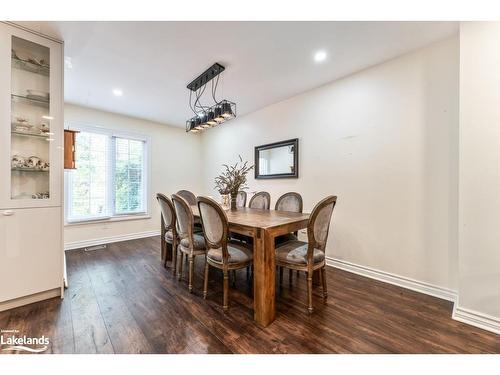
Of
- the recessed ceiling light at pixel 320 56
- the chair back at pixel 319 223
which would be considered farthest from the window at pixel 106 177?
the chair back at pixel 319 223

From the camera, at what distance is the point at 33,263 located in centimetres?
202

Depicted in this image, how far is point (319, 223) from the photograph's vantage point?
1970 millimetres

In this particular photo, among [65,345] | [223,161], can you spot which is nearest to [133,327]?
[65,345]

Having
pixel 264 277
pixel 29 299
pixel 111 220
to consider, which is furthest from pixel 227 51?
pixel 111 220

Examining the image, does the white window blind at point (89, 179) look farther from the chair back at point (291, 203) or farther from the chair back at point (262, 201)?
the chair back at point (291, 203)

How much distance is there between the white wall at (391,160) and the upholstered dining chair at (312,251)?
1.00 meters

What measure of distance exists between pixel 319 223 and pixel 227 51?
2.06 m

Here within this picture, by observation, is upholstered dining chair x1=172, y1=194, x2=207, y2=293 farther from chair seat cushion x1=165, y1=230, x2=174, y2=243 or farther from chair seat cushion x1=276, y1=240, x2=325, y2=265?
chair seat cushion x1=276, y1=240, x2=325, y2=265

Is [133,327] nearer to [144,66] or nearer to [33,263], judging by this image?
[33,263]

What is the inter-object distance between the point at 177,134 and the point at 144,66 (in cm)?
272

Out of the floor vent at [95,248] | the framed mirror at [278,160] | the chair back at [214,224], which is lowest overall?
the floor vent at [95,248]

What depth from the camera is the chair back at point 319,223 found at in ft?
Answer: 6.08

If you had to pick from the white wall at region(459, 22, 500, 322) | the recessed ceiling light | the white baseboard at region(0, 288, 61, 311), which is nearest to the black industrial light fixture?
the recessed ceiling light

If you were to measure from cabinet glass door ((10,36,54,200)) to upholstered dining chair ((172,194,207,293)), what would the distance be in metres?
1.26
